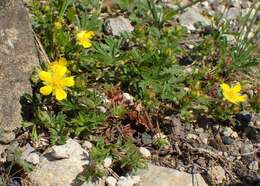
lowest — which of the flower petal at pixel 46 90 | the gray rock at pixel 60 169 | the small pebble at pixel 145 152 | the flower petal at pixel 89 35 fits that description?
the small pebble at pixel 145 152

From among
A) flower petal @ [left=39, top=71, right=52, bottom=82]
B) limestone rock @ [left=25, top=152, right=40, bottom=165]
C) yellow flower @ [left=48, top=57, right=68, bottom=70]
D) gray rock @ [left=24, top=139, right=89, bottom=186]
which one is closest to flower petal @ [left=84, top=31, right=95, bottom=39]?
yellow flower @ [left=48, top=57, right=68, bottom=70]

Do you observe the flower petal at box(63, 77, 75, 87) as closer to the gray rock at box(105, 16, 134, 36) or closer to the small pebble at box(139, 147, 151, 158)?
the small pebble at box(139, 147, 151, 158)

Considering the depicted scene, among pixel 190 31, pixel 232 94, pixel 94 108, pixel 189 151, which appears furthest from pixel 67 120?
pixel 190 31

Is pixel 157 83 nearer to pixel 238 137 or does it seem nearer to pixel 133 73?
pixel 133 73

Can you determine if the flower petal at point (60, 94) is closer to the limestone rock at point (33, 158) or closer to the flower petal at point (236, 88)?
the limestone rock at point (33, 158)

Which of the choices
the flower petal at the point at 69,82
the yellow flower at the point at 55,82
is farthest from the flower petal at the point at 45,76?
the flower petal at the point at 69,82

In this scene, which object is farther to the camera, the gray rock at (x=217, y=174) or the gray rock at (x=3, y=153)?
the gray rock at (x=217, y=174)

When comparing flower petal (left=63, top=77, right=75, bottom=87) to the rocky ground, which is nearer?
the rocky ground
